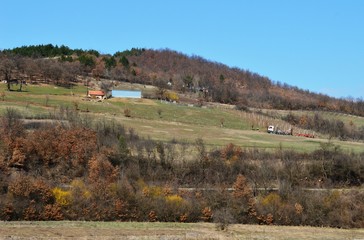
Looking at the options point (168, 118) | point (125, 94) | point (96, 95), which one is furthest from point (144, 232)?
point (125, 94)

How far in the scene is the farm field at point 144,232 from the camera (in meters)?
31.4

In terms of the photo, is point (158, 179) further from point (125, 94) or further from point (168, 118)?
point (125, 94)

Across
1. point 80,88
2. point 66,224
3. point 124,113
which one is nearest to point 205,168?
point 66,224

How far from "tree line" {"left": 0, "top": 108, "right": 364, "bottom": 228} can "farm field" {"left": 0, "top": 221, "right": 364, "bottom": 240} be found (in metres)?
4.64

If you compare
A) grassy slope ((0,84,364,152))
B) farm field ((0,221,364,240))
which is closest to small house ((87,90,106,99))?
grassy slope ((0,84,364,152))

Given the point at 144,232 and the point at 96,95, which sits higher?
the point at 96,95

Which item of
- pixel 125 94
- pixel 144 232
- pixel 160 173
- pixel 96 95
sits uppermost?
pixel 125 94

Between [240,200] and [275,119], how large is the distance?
302 ft

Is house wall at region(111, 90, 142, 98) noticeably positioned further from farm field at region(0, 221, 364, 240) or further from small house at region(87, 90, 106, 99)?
farm field at region(0, 221, 364, 240)

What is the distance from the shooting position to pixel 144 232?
35.2m

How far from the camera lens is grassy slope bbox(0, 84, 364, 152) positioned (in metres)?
85.8

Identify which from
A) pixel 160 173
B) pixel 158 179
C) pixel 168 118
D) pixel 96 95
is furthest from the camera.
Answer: pixel 96 95

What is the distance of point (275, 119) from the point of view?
13888 centimetres

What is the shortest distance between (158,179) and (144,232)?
27.1m
